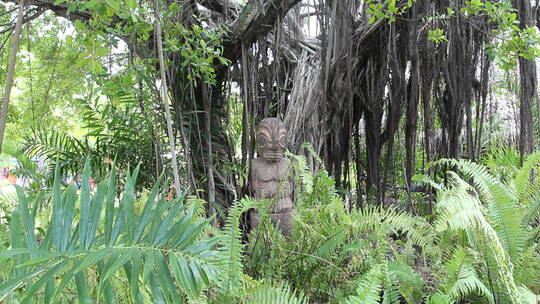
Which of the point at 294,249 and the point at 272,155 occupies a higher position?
the point at 272,155

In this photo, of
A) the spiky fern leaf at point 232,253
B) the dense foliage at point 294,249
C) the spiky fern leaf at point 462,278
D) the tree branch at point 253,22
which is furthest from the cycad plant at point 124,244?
the tree branch at point 253,22

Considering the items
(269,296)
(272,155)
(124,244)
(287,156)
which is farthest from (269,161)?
(124,244)

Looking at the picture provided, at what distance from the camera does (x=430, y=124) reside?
2.96 metres

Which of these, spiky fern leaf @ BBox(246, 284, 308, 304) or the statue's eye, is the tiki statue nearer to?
the statue's eye

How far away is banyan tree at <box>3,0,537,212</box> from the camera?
98.6 inches

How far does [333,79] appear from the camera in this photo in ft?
9.32

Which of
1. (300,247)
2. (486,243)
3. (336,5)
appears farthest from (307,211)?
(336,5)

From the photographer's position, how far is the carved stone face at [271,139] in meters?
2.54

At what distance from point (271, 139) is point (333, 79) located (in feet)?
2.07

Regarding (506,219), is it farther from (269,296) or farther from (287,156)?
(287,156)

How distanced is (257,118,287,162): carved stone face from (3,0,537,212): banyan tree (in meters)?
0.37

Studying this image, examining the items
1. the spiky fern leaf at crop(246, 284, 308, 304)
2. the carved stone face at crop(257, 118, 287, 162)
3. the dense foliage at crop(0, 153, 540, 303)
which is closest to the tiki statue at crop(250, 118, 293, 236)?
the carved stone face at crop(257, 118, 287, 162)

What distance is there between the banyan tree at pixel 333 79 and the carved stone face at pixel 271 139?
368mm

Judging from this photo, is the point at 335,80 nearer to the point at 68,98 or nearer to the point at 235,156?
the point at 235,156
